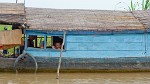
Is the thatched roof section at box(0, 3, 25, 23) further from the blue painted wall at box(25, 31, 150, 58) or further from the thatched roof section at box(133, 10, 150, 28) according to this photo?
the thatched roof section at box(133, 10, 150, 28)

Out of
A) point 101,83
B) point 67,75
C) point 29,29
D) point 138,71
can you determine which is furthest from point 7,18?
point 138,71

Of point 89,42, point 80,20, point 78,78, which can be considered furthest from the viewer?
point 80,20

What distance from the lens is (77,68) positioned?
13125mm

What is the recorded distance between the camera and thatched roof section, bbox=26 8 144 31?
1337cm

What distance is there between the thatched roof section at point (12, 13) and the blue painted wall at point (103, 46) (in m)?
0.67

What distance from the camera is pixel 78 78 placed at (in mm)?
12039

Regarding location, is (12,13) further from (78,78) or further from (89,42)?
(78,78)

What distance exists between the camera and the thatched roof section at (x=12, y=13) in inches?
509

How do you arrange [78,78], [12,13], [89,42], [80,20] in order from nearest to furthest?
[78,78] < [12,13] < [89,42] < [80,20]

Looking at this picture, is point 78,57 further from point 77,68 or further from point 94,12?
point 94,12

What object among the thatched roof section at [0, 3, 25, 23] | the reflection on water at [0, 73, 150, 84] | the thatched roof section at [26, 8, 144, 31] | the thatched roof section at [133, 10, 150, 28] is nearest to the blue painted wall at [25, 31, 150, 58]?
the thatched roof section at [26, 8, 144, 31]

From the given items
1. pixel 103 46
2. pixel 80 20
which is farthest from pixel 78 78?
pixel 80 20

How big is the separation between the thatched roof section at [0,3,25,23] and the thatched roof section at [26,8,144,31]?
0.34 m

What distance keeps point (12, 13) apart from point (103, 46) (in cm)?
363
